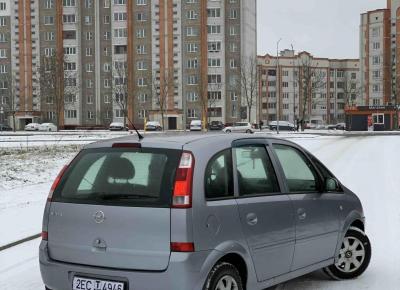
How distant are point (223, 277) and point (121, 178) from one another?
3.47ft

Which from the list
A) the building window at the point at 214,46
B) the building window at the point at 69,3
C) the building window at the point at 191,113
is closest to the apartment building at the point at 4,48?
the building window at the point at 69,3

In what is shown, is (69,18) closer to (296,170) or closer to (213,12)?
(213,12)

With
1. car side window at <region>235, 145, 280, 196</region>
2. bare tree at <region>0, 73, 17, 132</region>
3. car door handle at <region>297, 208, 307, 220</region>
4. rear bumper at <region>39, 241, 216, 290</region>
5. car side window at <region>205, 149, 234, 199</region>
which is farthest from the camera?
bare tree at <region>0, 73, 17, 132</region>

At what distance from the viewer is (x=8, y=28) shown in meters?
99.7

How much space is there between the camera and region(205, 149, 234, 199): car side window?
4160mm

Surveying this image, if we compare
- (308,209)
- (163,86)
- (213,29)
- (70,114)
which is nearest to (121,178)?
(308,209)

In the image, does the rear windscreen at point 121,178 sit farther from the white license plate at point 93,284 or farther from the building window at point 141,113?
the building window at point 141,113

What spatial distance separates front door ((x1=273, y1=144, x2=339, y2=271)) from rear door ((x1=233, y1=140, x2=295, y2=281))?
16cm

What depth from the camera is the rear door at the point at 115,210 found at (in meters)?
3.93

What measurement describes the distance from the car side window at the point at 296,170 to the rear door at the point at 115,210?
4.72ft

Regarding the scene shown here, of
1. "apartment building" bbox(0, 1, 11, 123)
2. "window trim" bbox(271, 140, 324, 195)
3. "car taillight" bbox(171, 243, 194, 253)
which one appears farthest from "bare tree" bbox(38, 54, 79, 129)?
"car taillight" bbox(171, 243, 194, 253)

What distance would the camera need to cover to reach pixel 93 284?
13.4 ft

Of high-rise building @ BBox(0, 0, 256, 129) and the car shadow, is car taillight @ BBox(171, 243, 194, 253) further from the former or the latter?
high-rise building @ BBox(0, 0, 256, 129)

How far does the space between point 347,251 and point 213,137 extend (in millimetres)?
2235
